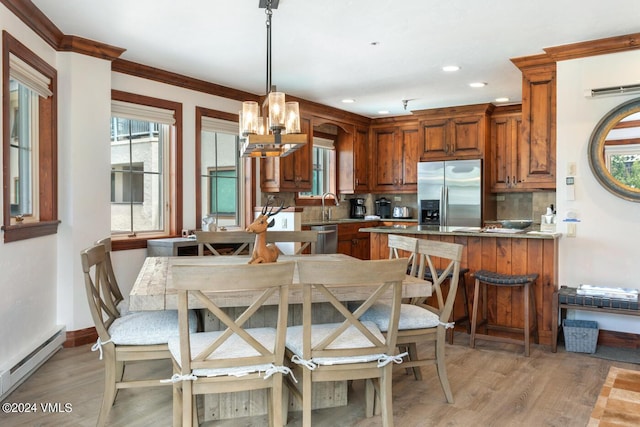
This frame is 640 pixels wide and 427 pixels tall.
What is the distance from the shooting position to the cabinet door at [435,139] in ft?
21.5

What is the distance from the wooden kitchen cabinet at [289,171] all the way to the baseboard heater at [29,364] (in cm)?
269

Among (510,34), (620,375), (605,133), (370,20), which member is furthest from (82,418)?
(605,133)

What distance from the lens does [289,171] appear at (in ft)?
18.9

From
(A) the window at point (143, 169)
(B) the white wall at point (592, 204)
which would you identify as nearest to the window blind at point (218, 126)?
(A) the window at point (143, 169)

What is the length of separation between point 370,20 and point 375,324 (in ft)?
6.73

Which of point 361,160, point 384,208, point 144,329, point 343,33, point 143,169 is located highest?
point 343,33

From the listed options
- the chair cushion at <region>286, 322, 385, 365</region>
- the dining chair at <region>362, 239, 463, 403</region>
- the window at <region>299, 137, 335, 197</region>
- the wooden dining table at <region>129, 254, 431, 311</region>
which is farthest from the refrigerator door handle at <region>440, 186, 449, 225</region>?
the chair cushion at <region>286, 322, 385, 365</region>

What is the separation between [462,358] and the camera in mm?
3496

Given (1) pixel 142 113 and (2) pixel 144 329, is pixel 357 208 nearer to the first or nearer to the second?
(1) pixel 142 113

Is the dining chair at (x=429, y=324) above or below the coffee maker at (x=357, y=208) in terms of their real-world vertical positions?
below

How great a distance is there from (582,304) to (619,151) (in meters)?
1.21

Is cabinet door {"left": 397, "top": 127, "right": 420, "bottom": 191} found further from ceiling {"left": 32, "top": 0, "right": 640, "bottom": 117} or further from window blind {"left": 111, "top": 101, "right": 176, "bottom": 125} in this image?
window blind {"left": 111, "top": 101, "right": 176, "bottom": 125}

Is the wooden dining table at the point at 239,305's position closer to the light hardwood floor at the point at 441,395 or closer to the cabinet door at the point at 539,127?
the light hardwood floor at the point at 441,395

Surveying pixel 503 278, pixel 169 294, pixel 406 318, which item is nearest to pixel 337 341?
pixel 406 318
